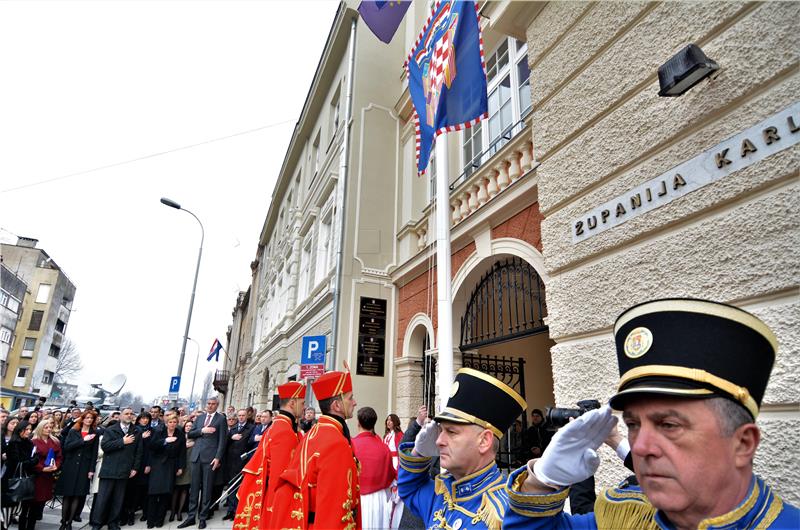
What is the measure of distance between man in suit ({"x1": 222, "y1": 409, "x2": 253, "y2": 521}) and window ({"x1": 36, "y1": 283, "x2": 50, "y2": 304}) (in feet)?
155

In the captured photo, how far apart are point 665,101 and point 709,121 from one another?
0.34 m

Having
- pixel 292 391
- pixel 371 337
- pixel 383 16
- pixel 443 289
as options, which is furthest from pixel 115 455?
pixel 383 16

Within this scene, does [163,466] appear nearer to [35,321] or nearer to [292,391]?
[292,391]

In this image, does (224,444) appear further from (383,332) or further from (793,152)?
(793,152)

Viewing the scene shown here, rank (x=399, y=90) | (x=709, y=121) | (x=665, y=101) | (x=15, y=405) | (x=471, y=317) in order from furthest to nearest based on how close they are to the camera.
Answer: (x=15, y=405), (x=399, y=90), (x=471, y=317), (x=665, y=101), (x=709, y=121)

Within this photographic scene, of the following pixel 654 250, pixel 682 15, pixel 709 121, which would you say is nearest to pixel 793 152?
pixel 709 121

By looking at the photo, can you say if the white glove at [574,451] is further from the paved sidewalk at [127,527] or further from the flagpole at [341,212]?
the paved sidewalk at [127,527]

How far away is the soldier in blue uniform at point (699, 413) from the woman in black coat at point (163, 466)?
9.14 metres

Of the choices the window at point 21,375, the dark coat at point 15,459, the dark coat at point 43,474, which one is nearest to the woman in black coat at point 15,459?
the dark coat at point 15,459

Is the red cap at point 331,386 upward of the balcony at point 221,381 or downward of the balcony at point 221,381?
downward

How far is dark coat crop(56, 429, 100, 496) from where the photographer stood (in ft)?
24.9

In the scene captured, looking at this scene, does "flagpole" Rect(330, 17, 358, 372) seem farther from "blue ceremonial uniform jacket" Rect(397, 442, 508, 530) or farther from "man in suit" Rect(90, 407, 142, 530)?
"blue ceremonial uniform jacket" Rect(397, 442, 508, 530)

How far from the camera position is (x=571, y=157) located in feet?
11.9

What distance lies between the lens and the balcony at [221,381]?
43734 millimetres
